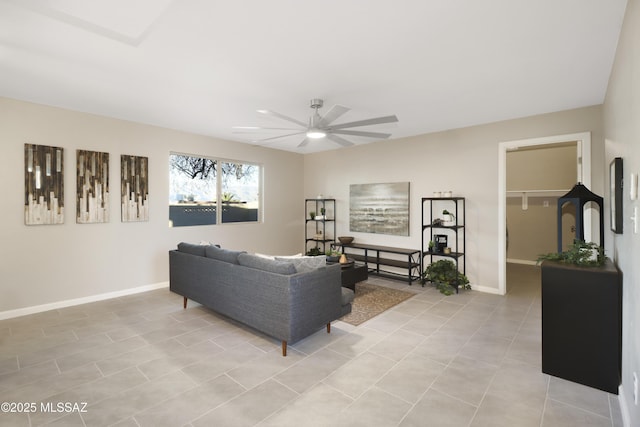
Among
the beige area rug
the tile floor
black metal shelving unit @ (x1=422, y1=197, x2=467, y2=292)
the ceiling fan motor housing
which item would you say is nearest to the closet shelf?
black metal shelving unit @ (x1=422, y1=197, x2=467, y2=292)

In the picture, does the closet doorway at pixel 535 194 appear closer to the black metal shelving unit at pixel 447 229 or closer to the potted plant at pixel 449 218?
the black metal shelving unit at pixel 447 229

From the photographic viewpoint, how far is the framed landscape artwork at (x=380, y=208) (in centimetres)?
595

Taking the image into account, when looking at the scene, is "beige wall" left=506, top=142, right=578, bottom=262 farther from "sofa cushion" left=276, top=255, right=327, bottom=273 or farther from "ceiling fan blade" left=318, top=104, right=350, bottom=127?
"sofa cushion" left=276, top=255, right=327, bottom=273

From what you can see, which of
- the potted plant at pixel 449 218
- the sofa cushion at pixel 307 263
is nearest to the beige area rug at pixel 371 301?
the sofa cushion at pixel 307 263

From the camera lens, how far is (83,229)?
14.5 ft

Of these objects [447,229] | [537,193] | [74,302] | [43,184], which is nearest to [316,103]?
[447,229]

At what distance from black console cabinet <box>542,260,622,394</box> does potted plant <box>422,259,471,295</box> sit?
8.00 feet

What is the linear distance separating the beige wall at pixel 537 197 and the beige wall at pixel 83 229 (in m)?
6.50

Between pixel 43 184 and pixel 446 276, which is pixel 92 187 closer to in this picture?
pixel 43 184

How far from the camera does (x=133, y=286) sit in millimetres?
4891

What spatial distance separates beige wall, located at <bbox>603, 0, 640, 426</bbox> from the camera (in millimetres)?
1696

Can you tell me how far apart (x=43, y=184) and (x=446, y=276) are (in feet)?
19.7

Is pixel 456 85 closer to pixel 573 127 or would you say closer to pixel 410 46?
pixel 410 46

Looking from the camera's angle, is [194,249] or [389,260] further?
[389,260]
